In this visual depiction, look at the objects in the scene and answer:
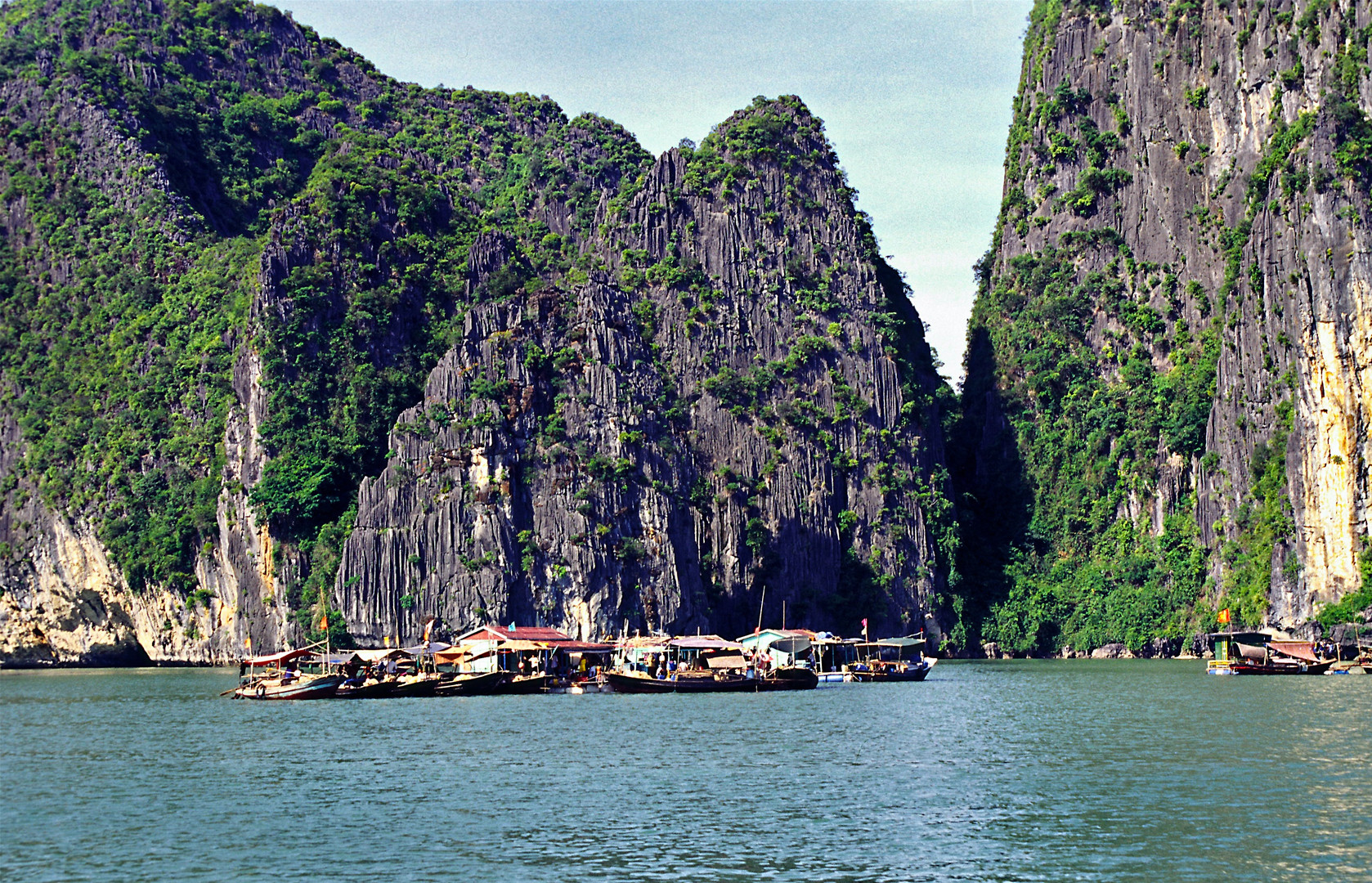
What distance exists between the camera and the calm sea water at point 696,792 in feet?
87.7

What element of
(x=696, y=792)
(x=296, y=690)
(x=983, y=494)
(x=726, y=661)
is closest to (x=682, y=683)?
(x=726, y=661)

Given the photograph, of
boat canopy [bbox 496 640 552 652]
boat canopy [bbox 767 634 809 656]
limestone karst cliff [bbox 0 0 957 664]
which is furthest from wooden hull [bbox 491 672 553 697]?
boat canopy [bbox 767 634 809 656]

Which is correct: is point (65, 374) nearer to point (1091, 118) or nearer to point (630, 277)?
point (630, 277)

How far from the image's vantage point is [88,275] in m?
110

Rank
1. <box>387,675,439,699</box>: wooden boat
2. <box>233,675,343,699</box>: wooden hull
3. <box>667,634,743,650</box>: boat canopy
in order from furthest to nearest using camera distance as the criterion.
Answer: <box>667,634,743,650</box>: boat canopy, <box>387,675,439,699</box>: wooden boat, <box>233,675,343,699</box>: wooden hull

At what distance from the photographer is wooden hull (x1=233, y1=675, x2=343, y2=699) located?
65.8m

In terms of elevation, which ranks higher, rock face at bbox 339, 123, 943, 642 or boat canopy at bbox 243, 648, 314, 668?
rock face at bbox 339, 123, 943, 642

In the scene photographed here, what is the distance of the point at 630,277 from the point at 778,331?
12.2 meters

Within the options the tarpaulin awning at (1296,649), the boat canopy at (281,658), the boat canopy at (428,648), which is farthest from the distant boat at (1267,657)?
the boat canopy at (281,658)

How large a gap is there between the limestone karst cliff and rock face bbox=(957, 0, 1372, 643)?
10.7 meters

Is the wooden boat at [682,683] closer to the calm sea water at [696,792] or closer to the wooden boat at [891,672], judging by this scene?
the calm sea water at [696,792]

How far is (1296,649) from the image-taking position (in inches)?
3196

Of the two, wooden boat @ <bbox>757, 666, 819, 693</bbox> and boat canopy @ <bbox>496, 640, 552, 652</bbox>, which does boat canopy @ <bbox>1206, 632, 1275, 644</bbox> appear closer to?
wooden boat @ <bbox>757, 666, 819, 693</bbox>

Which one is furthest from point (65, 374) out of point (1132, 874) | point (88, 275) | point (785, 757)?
point (1132, 874)
